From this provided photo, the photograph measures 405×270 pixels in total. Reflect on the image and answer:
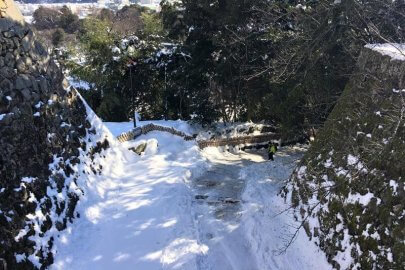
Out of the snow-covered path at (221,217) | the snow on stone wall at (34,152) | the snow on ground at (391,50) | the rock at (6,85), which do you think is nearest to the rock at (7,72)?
the snow on stone wall at (34,152)

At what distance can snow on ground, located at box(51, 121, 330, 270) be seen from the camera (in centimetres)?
902

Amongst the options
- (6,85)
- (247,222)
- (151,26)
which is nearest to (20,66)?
(6,85)

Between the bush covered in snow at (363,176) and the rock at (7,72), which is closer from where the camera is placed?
the bush covered in snow at (363,176)

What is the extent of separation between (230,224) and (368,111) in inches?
185

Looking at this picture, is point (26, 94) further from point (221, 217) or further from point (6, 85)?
point (221, 217)

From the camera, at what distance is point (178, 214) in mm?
11172

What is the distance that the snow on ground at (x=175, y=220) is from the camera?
902 centimetres

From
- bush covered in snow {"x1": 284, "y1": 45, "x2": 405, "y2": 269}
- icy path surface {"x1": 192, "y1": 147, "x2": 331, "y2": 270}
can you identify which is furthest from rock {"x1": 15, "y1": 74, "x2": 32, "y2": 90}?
bush covered in snow {"x1": 284, "y1": 45, "x2": 405, "y2": 269}

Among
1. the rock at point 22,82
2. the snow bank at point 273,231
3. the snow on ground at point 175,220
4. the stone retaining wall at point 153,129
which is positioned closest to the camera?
the snow on ground at point 175,220

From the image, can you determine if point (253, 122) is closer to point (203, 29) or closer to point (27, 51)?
point (203, 29)

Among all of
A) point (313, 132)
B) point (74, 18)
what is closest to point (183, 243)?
point (313, 132)

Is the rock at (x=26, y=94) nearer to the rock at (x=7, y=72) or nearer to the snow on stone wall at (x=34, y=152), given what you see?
the snow on stone wall at (x=34, y=152)

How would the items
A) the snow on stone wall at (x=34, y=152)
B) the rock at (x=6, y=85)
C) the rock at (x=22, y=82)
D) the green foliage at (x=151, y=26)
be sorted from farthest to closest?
the green foliage at (x=151, y=26) < the rock at (x=22, y=82) < the rock at (x=6, y=85) < the snow on stone wall at (x=34, y=152)

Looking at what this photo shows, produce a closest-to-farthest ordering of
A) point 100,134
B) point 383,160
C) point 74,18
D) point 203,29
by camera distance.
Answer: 1. point 383,160
2. point 100,134
3. point 203,29
4. point 74,18
